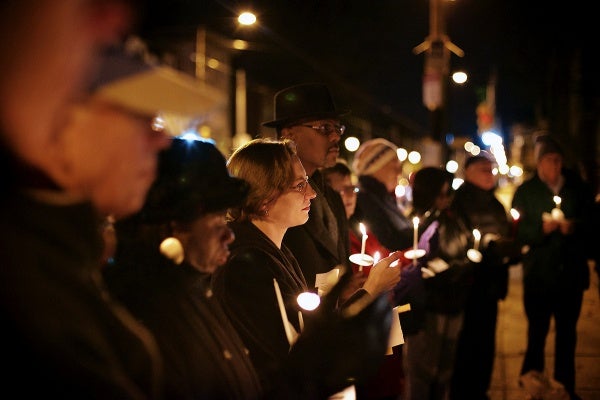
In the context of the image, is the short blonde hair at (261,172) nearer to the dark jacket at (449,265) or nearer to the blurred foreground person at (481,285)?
the dark jacket at (449,265)

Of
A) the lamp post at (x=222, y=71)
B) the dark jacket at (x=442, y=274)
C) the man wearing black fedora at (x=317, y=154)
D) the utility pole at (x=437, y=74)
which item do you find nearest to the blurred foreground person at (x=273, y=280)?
the man wearing black fedora at (x=317, y=154)

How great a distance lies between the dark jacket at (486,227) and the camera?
586 cm

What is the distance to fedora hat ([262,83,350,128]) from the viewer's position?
434cm

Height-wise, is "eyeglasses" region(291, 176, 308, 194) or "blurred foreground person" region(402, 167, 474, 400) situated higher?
"eyeglasses" region(291, 176, 308, 194)

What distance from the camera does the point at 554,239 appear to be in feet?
20.2

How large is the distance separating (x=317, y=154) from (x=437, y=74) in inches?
430

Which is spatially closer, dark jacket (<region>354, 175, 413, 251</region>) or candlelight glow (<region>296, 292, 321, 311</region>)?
candlelight glow (<region>296, 292, 321, 311</region>)

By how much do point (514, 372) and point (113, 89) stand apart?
21.3 feet

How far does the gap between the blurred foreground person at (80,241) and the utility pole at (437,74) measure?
43.6 ft

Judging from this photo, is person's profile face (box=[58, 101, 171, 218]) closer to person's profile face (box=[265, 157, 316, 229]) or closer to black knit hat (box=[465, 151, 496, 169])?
person's profile face (box=[265, 157, 316, 229])

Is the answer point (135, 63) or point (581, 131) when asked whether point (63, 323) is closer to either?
point (135, 63)

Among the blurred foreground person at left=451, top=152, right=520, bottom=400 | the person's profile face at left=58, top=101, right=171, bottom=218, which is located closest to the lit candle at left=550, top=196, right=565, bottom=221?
the blurred foreground person at left=451, top=152, right=520, bottom=400

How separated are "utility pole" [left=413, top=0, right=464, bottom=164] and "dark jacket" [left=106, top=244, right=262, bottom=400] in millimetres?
12626

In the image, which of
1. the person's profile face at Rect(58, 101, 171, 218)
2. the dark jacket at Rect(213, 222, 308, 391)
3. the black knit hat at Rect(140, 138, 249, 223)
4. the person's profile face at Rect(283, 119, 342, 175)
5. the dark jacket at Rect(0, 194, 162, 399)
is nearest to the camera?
the dark jacket at Rect(0, 194, 162, 399)
